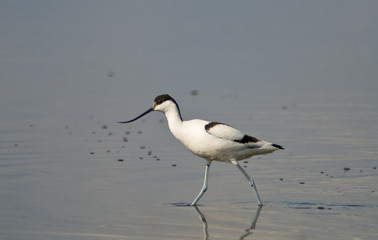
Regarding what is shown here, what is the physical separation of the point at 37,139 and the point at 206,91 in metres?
7.21

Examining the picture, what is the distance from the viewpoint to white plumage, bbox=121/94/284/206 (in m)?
10.3

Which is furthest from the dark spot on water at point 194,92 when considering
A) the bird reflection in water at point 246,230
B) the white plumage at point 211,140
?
the bird reflection in water at point 246,230

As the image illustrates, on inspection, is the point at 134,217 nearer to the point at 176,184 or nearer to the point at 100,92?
the point at 176,184

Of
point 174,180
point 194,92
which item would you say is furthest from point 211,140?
point 194,92

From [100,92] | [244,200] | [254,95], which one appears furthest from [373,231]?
[100,92]

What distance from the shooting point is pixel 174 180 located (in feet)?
38.1

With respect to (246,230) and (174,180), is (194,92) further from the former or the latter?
(246,230)

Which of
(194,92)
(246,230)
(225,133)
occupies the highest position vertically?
(194,92)

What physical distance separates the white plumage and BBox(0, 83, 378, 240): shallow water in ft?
1.87

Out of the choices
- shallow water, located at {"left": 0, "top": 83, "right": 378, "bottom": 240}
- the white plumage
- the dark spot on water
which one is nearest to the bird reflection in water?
shallow water, located at {"left": 0, "top": 83, "right": 378, "bottom": 240}

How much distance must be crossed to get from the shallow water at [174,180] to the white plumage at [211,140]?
→ 1.87 feet

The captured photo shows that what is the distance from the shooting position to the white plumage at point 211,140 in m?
10.3

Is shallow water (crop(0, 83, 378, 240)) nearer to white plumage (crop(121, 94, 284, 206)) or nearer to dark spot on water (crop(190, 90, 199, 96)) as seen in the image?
white plumage (crop(121, 94, 284, 206))

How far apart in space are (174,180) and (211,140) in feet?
5.08
